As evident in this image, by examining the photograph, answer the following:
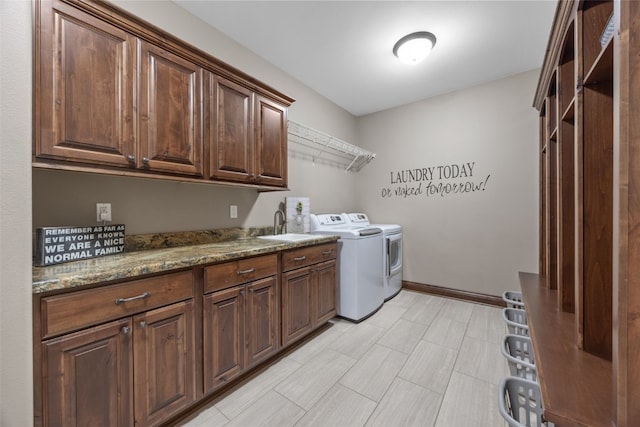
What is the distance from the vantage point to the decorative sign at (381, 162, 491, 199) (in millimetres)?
3119

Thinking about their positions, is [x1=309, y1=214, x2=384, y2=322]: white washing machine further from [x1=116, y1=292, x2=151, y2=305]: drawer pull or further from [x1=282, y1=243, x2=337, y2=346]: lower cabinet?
[x1=116, y1=292, x2=151, y2=305]: drawer pull

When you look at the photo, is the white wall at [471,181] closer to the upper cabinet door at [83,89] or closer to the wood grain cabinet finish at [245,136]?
the wood grain cabinet finish at [245,136]

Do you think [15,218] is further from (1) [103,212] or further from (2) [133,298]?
(1) [103,212]

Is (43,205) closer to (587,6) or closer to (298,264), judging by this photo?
(298,264)

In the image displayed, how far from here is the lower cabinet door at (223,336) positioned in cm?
144

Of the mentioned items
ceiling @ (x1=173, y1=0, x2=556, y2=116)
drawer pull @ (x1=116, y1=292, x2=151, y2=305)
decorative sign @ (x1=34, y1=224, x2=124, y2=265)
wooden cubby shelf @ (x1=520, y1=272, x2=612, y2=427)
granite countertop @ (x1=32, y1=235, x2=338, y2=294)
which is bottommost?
wooden cubby shelf @ (x1=520, y1=272, x2=612, y2=427)

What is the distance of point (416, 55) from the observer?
2270 millimetres

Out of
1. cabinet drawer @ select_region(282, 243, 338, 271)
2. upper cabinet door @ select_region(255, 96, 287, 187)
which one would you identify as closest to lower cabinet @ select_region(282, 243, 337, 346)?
cabinet drawer @ select_region(282, 243, 338, 271)

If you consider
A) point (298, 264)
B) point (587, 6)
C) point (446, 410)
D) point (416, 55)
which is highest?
point (416, 55)

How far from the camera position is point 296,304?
2.06m

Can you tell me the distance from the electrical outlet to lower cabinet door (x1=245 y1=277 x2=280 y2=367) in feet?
3.15

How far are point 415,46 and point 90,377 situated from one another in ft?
9.99

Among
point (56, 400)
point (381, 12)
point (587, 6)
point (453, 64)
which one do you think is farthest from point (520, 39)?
point (56, 400)

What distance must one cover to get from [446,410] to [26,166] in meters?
2.32
